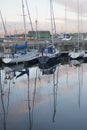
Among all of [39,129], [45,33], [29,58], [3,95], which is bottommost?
[45,33]

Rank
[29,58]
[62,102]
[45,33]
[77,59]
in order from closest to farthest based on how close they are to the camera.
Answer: [62,102], [29,58], [77,59], [45,33]

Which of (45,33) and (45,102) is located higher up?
(45,102)

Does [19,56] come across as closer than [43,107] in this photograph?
No

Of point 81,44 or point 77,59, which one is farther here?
point 81,44

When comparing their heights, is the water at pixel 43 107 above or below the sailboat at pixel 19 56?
above

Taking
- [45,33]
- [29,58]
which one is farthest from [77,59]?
[45,33]

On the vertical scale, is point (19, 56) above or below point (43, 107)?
below

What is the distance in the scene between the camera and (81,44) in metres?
73.1

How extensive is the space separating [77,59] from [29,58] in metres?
11.8

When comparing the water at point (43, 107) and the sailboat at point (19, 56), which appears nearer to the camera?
the water at point (43, 107)

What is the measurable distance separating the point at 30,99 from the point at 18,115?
3.81 meters

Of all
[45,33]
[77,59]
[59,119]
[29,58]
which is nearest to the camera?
[59,119]

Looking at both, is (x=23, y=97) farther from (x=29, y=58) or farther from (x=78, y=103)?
(x=29, y=58)

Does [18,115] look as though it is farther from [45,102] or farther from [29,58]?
[29,58]
